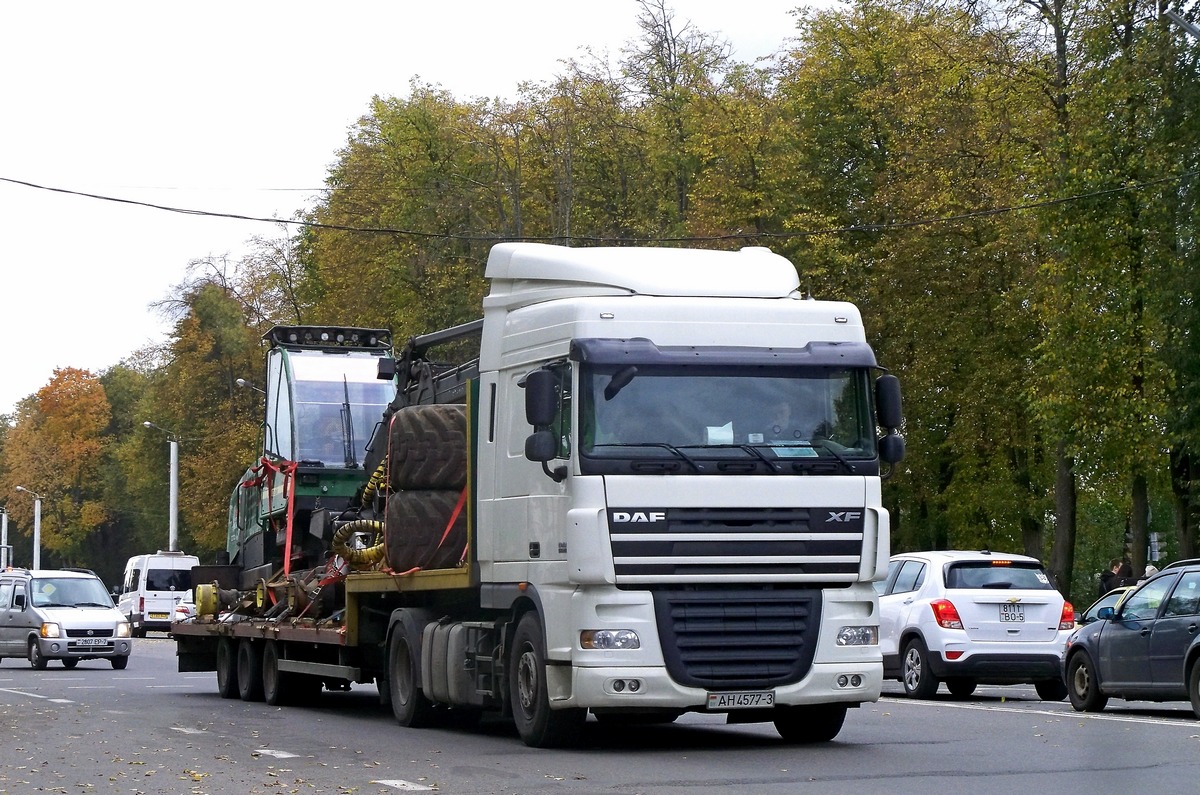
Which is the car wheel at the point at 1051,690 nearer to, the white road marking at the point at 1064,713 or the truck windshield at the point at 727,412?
the white road marking at the point at 1064,713

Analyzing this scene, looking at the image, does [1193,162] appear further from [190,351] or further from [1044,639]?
[190,351]

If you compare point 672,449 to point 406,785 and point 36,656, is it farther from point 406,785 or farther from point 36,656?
point 36,656

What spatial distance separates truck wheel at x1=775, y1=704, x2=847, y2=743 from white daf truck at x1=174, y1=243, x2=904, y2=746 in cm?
2

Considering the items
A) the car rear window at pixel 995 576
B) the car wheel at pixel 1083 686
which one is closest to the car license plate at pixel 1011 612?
the car rear window at pixel 995 576

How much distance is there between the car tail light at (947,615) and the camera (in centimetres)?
2041

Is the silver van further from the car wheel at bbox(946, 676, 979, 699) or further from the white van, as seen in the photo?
the white van

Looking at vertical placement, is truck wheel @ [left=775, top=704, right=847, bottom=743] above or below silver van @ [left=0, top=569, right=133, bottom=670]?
below

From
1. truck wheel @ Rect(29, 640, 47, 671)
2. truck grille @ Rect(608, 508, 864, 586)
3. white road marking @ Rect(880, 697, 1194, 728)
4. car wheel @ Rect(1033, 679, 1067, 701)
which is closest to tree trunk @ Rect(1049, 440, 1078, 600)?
car wheel @ Rect(1033, 679, 1067, 701)

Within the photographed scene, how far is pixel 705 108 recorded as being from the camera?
48000mm

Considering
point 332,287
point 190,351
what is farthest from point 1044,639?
point 190,351

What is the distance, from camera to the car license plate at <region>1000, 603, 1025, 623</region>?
20.5m

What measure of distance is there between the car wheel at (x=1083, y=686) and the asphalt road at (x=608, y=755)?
175 millimetres

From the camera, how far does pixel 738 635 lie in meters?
13.0

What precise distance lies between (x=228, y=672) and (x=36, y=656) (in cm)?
1288
